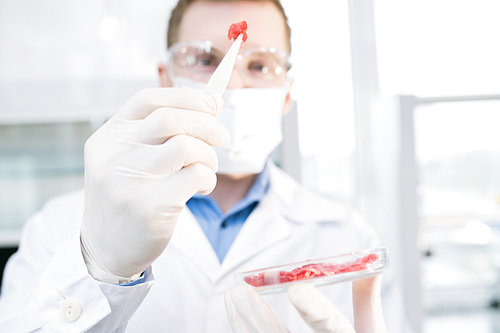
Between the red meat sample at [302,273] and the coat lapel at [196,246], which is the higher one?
the red meat sample at [302,273]

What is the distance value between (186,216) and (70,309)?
0.56m

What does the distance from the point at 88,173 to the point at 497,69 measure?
2381 millimetres

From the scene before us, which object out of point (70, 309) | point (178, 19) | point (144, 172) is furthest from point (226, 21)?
point (70, 309)

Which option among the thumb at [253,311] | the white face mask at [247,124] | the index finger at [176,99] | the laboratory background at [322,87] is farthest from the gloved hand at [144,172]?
the laboratory background at [322,87]

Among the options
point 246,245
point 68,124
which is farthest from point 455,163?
point 68,124

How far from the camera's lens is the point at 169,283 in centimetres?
113

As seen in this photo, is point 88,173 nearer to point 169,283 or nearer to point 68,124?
point 169,283

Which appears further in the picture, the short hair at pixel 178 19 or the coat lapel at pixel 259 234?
the short hair at pixel 178 19

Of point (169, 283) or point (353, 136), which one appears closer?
point (169, 283)

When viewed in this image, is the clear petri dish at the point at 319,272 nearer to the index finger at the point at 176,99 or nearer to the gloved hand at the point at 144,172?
the gloved hand at the point at 144,172

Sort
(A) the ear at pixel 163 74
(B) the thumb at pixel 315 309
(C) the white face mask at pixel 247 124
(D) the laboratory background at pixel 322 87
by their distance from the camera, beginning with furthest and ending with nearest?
(D) the laboratory background at pixel 322 87 < (A) the ear at pixel 163 74 < (C) the white face mask at pixel 247 124 < (B) the thumb at pixel 315 309

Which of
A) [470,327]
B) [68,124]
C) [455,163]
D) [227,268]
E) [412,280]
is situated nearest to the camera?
[227,268]

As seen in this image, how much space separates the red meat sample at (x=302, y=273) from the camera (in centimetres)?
66

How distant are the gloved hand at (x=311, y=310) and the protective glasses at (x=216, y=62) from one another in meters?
0.77
